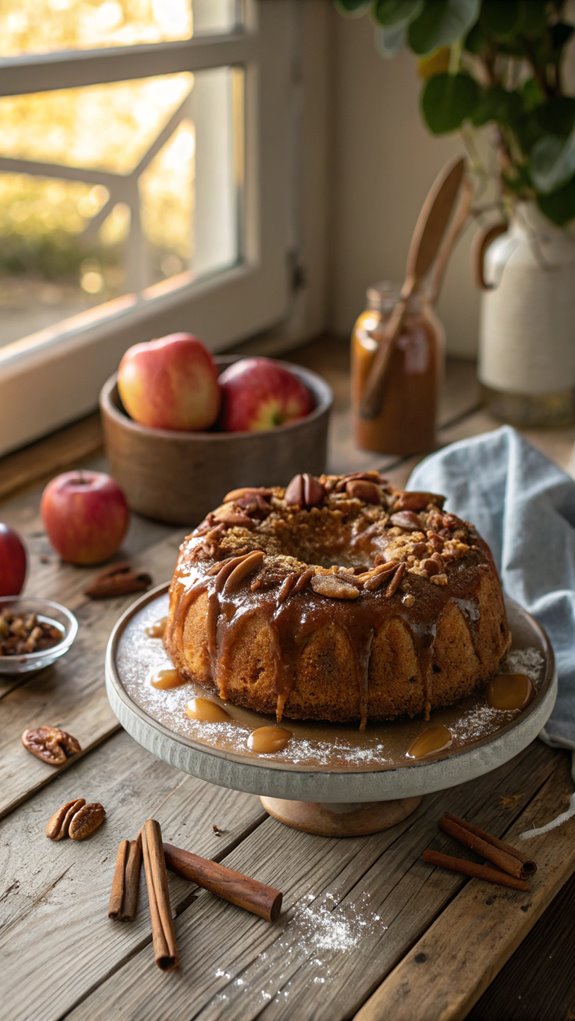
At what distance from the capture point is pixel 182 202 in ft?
6.05

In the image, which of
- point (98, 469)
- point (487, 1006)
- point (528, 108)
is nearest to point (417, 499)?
point (487, 1006)

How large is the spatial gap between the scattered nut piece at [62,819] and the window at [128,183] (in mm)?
761

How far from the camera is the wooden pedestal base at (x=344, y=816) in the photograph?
0.95 meters

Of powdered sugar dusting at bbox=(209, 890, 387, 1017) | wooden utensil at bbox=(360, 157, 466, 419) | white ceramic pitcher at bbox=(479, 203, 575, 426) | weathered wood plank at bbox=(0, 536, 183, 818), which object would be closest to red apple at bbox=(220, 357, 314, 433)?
wooden utensil at bbox=(360, 157, 466, 419)

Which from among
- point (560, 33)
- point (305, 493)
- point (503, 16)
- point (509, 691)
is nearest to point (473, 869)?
point (509, 691)

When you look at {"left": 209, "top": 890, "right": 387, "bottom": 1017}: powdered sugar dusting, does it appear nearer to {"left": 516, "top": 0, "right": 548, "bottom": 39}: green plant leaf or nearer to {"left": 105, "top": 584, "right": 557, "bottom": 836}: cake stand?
{"left": 105, "top": 584, "right": 557, "bottom": 836}: cake stand

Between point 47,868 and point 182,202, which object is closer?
point 47,868

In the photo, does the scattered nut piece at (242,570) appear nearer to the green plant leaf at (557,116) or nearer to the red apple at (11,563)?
the red apple at (11,563)

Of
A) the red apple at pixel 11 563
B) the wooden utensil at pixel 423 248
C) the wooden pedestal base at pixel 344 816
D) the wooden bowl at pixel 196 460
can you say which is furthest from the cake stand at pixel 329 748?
the wooden utensil at pixel 423 248

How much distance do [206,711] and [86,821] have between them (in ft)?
0.51

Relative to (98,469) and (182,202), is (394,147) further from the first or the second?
(98,469)

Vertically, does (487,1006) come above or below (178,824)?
below

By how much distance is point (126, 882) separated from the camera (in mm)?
885

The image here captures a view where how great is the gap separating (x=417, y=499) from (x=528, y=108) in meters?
0.86
